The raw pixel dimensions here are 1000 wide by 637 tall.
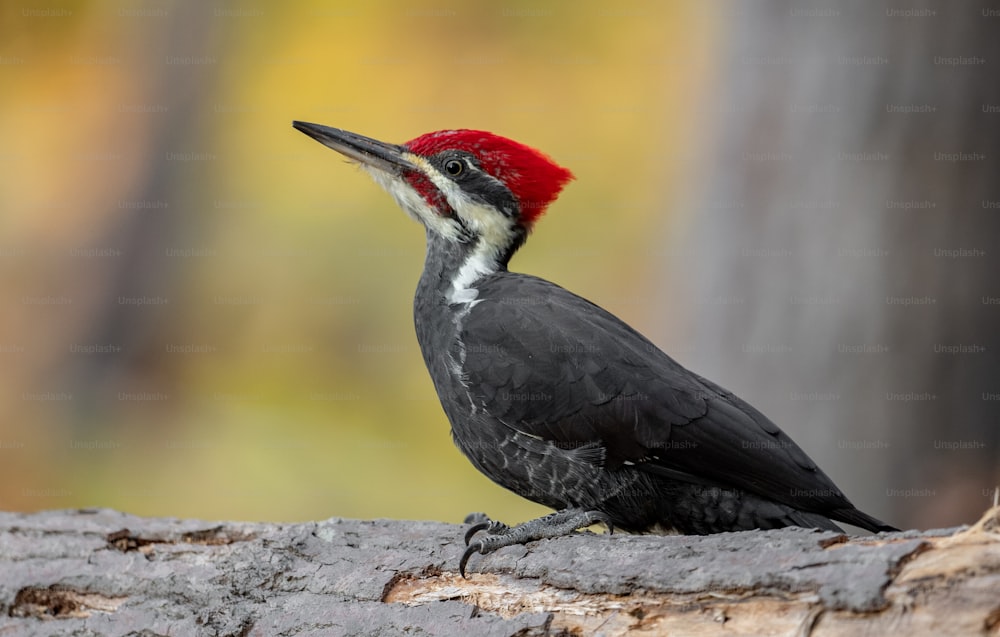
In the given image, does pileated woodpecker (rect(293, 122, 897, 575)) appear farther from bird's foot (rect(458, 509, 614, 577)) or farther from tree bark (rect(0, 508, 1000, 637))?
tree bark (rect(0, 508, 1000, 637))

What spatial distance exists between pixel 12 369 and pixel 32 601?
4.79 meters

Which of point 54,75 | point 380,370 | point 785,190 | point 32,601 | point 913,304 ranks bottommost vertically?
point 32,601

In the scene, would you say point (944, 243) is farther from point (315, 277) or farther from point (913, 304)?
point (315, 277)

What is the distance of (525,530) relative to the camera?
9.50 ft

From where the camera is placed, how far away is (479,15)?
29.9 feet

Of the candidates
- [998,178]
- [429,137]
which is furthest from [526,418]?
[998,178]

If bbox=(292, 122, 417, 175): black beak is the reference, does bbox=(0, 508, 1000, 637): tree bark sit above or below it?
below

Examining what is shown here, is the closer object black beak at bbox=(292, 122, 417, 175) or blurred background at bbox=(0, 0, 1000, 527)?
black beak at bbox=(292, 122, 417, 175)

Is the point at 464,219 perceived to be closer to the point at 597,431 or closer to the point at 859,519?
the point at 597,431

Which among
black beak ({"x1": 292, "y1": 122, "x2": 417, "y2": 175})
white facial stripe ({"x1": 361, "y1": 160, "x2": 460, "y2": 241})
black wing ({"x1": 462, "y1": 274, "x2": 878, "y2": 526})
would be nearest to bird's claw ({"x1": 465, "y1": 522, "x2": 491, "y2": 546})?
black wing ({"x1": 462, "y1": 274, "x2": 878, "y2": 526})

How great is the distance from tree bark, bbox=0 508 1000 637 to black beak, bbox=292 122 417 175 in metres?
1.42

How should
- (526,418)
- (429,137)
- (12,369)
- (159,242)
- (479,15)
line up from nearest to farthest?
(526,418) → (429,137) → (12,369) → (159,242) → (479,15)

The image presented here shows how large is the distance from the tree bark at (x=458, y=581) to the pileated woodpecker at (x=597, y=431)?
0.22m

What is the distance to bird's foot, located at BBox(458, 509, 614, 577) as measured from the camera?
2.79 m
